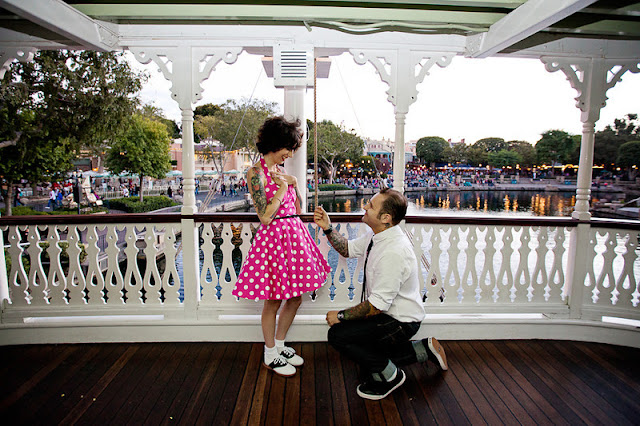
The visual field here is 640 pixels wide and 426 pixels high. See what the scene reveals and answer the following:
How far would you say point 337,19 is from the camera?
7.77ft

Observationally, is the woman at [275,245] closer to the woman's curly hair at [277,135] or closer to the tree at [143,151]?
the woman's curly hair at [277,135]

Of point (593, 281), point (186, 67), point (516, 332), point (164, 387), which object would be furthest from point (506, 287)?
point (186, 67)

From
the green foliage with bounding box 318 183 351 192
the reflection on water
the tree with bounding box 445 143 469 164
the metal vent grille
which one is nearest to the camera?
the metal vent grille

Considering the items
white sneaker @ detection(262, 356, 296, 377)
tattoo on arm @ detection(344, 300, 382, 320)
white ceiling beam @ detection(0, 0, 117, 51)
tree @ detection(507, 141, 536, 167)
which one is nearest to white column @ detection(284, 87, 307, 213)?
tattoo on arm @ detection(344, 300, 382, 320)

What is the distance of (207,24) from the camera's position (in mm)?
2525

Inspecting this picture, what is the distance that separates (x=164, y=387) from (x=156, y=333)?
0.71 meters

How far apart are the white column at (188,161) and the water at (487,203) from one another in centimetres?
1875

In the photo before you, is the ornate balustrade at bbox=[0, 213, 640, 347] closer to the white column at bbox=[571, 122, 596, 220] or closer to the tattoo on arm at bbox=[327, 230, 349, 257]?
the white column at bbox=[571, 122, 596, 220]

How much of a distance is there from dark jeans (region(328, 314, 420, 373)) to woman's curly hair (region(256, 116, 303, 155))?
1127 mm

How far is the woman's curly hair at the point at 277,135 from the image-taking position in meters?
2.07

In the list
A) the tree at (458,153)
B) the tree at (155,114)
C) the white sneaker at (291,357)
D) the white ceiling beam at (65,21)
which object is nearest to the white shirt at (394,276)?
the white sneaker at (291,357)

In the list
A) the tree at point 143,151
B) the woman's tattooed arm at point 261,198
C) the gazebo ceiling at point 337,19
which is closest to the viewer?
the woman's tattooed arm at point 261,198

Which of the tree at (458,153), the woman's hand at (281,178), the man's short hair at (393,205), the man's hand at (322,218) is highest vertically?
the tree at (458,153)

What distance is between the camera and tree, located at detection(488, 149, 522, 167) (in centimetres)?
2489
